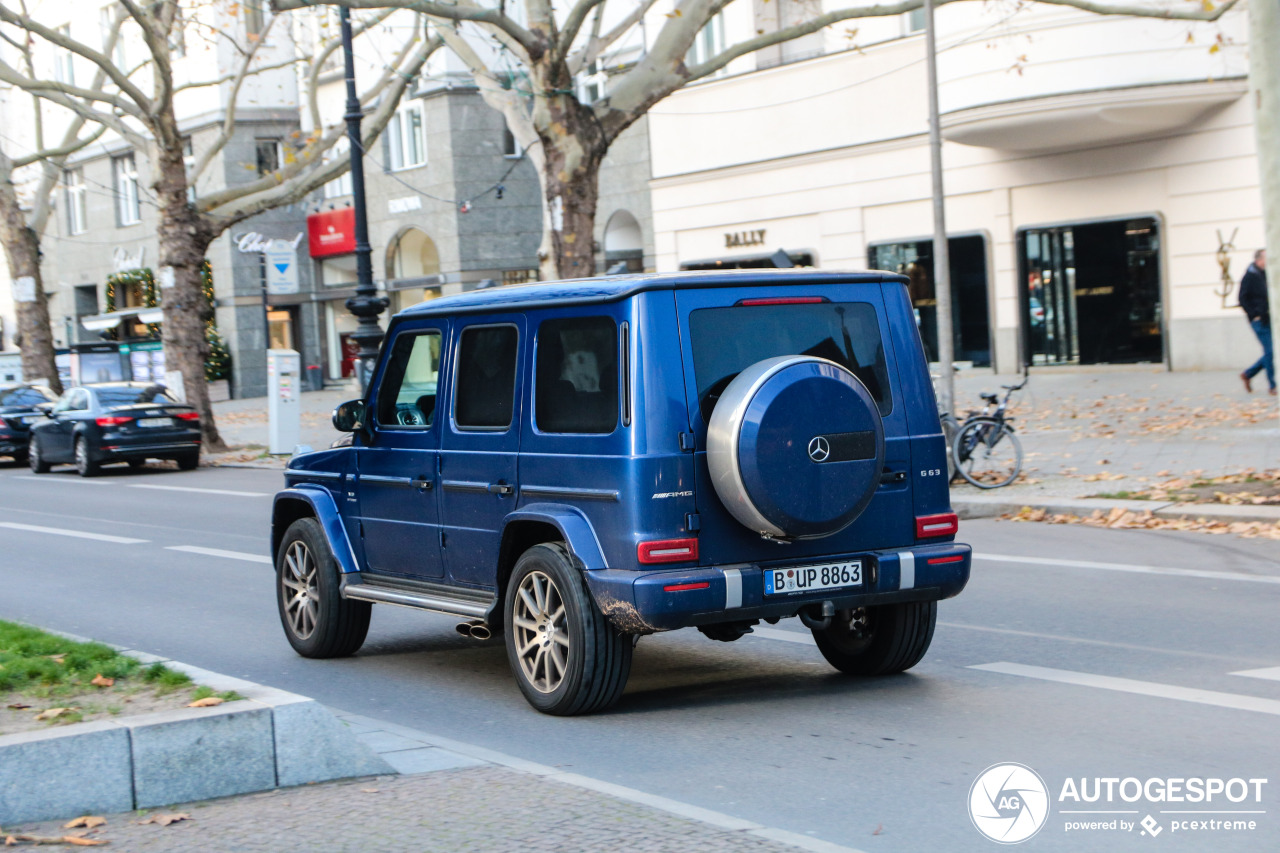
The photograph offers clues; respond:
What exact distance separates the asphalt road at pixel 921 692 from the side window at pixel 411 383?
1283 millimetres

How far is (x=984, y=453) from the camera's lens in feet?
46.4

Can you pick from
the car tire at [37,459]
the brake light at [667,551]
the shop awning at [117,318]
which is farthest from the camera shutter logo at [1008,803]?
the shop awning at [117,318]

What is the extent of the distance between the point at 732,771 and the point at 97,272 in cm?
5064

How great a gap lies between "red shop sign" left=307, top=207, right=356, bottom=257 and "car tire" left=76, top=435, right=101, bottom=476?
67.9 feet

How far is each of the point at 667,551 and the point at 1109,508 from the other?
7248 millimetres

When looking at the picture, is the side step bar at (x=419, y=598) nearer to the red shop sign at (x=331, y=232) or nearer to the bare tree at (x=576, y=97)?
the bare tree at (x=576, y=97)

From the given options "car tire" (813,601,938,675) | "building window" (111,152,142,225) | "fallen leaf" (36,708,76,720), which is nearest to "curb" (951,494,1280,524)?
"car tire" (813,601,938,675)

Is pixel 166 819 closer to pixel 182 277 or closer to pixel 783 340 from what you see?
pixel 783 340

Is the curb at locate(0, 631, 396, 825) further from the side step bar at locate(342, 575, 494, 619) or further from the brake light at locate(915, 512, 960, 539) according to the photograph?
the brake light at locate(915, 512, 960, 539)

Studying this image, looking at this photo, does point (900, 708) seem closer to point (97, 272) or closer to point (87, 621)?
point (87, 621)

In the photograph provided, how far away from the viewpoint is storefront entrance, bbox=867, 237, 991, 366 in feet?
90.2

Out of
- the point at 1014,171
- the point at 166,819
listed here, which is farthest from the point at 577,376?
the point at 1014,171

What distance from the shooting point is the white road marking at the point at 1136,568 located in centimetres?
937

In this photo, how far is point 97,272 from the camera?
52.1m
